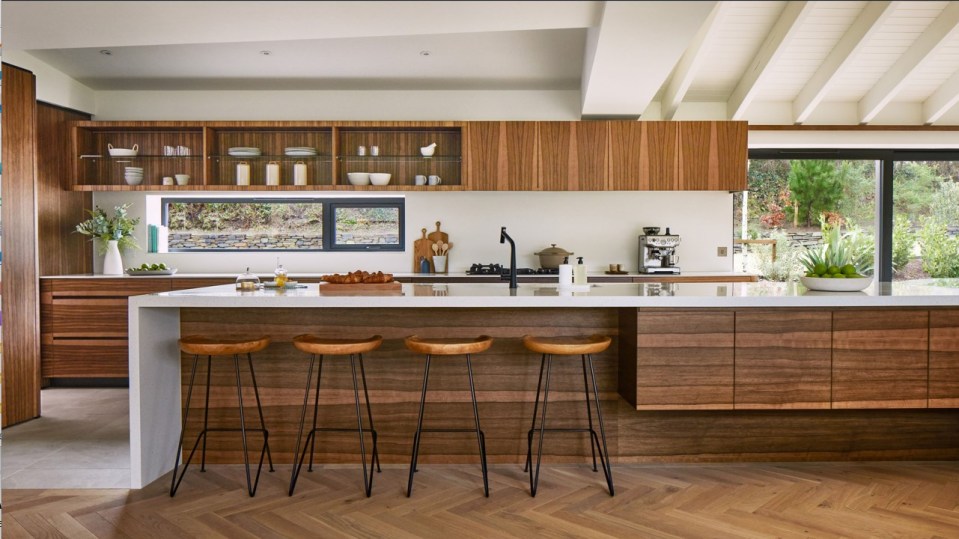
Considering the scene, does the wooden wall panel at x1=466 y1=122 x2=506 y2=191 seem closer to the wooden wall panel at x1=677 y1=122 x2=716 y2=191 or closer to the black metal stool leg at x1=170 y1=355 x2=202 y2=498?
the wooden wall panel at x1=677 y1=122 x2=716 y2=191

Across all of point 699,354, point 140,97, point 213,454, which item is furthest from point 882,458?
point 140,97

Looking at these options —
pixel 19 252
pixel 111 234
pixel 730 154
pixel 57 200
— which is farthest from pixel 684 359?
pixel 57 200

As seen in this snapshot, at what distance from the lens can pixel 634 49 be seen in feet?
12.7

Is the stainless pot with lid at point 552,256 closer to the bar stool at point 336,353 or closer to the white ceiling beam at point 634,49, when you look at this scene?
the white ceiling beam at point 634,49

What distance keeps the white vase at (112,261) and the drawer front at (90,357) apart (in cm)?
69

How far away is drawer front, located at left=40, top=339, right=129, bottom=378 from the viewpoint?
5289 millimetres

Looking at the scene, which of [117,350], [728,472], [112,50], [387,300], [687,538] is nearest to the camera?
[687,538]

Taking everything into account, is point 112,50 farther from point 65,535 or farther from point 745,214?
point 745,214

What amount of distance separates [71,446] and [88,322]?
6.15 feet

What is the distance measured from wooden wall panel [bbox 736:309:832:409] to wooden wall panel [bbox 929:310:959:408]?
54 cm

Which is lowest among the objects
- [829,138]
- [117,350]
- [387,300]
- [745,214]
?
[117,350]

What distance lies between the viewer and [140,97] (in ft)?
19.3

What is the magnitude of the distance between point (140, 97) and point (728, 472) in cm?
587

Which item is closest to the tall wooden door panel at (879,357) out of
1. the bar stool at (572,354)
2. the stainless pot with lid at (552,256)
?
the bar stool at (572,354)
